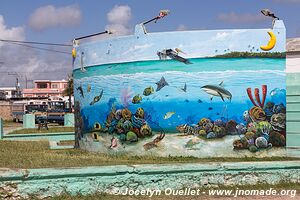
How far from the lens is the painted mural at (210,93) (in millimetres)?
13195

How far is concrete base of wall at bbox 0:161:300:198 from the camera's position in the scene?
782 cm

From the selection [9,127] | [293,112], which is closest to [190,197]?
[293,112]

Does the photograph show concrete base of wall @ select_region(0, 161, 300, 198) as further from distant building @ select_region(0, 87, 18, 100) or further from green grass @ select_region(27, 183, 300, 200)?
distant building @ select_region(0, 87, 18, 100)

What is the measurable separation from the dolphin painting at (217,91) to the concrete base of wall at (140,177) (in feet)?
12.8

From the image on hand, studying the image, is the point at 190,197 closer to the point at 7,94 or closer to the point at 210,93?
the point at 210,93

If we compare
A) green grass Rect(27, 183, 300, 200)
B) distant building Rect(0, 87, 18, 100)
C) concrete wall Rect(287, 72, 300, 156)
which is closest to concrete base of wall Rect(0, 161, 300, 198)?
green grass Rect(27, 183, 300, 200)

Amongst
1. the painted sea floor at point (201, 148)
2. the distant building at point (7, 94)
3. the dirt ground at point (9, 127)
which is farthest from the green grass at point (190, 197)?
the distant building at point (7, 94)

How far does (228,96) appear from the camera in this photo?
520 inches

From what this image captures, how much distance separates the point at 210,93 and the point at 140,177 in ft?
17.1

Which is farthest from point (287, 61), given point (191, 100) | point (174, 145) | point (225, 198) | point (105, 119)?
point (225, 198)

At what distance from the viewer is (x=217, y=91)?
43.2 ft

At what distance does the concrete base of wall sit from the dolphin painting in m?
3.90

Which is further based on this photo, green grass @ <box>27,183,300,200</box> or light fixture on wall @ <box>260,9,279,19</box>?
light fixture on wall @ <box>260,9,279,19</box>

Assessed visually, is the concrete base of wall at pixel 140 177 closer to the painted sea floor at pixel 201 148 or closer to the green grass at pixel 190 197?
the green grass at pixel 190 197
